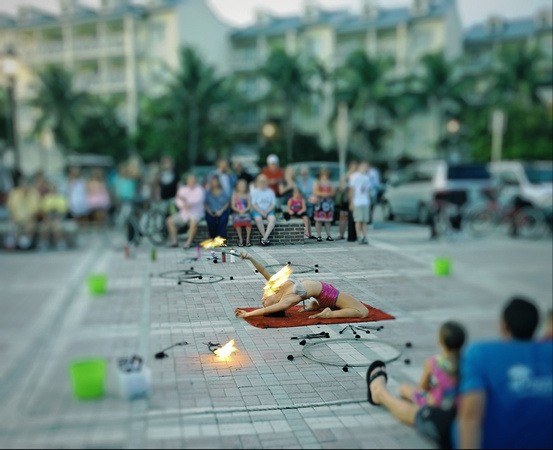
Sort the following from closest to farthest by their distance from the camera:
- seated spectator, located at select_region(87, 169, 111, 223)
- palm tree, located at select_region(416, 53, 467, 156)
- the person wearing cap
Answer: the person wearing cap, seated spectator, located at select_region(87, 169, 111, 223), palm tree, located at select_region(416, 53, 467, 156)

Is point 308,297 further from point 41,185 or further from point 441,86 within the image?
point 441,86

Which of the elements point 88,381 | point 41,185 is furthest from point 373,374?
point 41,185

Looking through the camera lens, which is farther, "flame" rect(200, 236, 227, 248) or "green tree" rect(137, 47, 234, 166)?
"green tree" rect(137, 47, 234, 166)

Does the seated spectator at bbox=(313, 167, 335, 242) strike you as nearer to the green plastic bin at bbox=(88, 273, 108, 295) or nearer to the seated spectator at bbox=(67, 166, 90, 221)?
the green plastic bin at bbox=(88, 273, 108, 295)

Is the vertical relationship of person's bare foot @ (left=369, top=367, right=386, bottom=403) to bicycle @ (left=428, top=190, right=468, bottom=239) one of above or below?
below

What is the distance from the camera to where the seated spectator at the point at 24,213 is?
11977mm

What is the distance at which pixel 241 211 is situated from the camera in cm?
461

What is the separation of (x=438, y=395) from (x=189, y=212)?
2877 millimetres

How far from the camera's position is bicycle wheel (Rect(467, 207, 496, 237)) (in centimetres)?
1086

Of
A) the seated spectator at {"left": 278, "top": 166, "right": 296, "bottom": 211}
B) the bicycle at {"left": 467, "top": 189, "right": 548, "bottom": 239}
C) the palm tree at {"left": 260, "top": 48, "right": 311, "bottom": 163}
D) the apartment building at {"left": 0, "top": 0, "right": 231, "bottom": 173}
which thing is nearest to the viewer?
the seated spectator at {"left": 278, "top": 166, "right": 296, "bottom": 211}

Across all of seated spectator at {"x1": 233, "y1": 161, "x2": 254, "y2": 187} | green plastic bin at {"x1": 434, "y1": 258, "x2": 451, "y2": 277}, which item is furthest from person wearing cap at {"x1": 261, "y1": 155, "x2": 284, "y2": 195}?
green plastic bin at {"x1": 434, "y1": 258, "x2": 451, "y2": 277}

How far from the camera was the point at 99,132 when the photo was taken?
3875cm

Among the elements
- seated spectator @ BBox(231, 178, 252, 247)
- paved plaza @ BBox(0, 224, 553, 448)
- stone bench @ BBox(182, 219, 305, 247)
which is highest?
seated spectator @ BBox(231, 178, 252, 247)

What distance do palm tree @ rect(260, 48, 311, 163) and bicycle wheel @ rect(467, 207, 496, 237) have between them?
71.4ft
